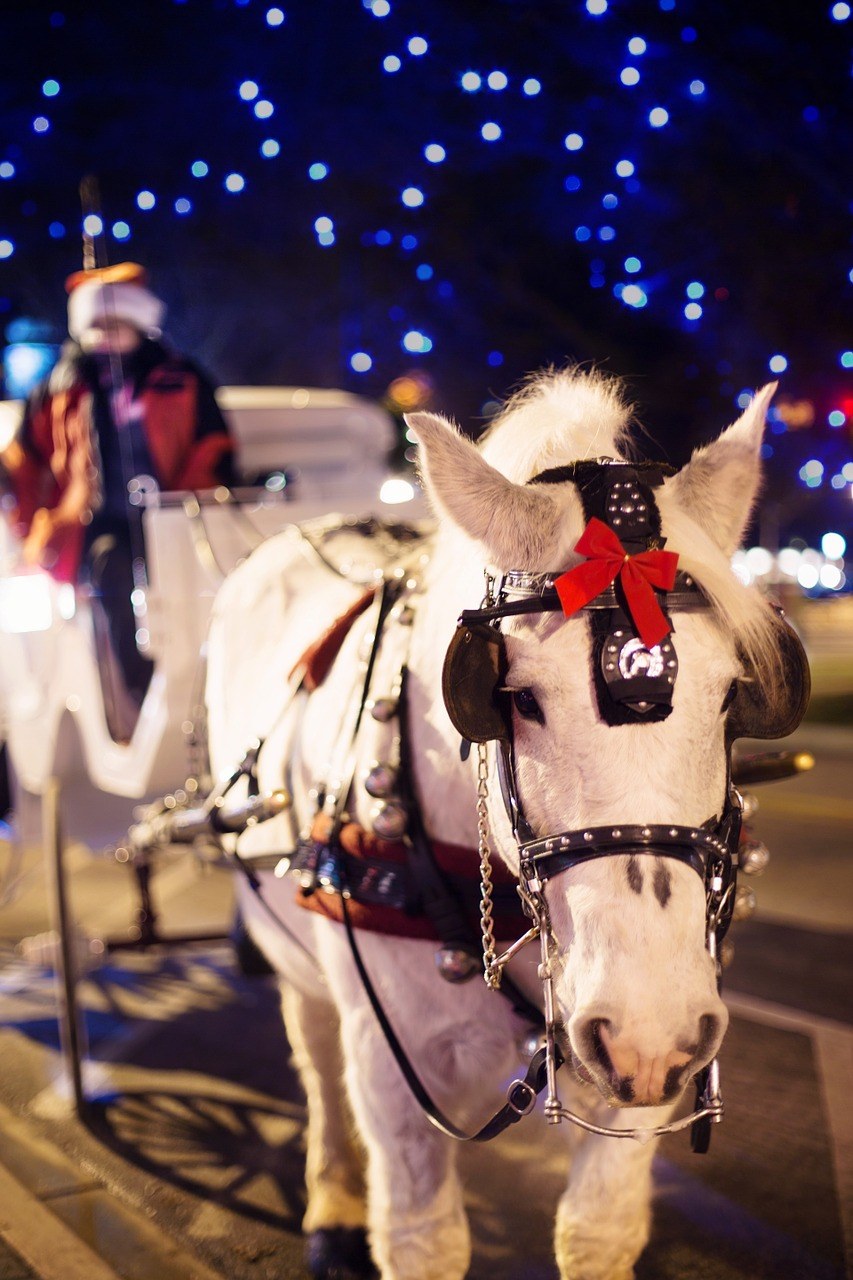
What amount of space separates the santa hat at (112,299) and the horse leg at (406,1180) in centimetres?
325

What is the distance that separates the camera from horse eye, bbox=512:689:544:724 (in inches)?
55.8

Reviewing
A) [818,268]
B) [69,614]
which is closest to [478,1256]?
[69,614]

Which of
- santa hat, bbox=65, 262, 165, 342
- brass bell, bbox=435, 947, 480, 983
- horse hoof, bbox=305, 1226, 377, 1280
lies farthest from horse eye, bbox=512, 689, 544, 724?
santa hat, bbox=65, 262, 165, 342

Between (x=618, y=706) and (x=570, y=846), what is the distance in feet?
0.70

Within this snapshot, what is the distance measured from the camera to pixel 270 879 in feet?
8.29

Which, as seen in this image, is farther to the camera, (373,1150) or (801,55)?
(801,55)

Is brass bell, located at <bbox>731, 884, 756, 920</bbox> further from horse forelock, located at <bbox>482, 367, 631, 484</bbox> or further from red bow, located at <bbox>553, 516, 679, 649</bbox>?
horse forelock, located at <bbox>482, 367, 631, 484</bbox>

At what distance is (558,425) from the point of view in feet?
5.57

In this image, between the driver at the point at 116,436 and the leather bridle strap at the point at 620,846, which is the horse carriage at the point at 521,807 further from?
the driver at the point at 116,436

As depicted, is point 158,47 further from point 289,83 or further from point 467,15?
point 467,15

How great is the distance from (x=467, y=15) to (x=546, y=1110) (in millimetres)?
6653

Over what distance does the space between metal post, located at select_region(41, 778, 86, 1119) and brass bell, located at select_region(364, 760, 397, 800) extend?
2146 mm

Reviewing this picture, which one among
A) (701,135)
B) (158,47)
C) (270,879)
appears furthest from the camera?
(701,135)

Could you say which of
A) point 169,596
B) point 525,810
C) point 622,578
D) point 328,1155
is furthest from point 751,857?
point 169,596
